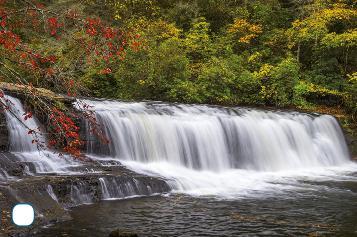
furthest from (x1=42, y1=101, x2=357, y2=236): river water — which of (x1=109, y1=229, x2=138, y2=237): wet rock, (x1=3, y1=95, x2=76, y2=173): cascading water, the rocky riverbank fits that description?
(x1=3, y1=95, x2=76, y2=173): cascading water

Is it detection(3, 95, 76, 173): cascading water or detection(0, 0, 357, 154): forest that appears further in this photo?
detection(0, 0, 357, 154): forest

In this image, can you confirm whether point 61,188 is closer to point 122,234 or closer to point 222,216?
point 122,234

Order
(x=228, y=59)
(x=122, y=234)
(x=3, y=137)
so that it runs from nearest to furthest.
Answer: (x=122, y=234), (x=3, y=137), (x=228, y=59)

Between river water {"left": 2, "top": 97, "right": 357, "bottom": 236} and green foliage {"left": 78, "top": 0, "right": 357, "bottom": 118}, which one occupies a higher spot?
green foliage {"left": 78, "top": 0, "right": 357, "bottom": 118}

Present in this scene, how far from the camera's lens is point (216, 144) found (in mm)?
14383

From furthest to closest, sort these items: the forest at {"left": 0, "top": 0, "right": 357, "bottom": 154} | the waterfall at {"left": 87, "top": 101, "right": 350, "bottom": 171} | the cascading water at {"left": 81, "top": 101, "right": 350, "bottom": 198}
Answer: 1. the forest at {"left": 0, "top": 0, "right": 357, "bottom": 154}
2. the waterfall at {"left": 87, "top": 101, "right": 350, "bottom": 171}
3. the cascading water at {"left": 81, "top": 101, "right": 350, "bottom": 198}

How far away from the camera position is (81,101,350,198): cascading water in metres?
12.3

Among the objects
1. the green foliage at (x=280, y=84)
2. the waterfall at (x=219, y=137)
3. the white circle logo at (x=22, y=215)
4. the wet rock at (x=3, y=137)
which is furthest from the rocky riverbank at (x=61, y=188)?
the green foliage at (x=280, y=84)

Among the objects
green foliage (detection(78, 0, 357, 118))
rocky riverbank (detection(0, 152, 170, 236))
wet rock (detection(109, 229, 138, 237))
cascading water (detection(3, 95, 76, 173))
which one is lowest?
wet rock (detection(109, 229, 138, 237))

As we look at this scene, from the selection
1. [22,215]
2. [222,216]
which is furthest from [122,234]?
[22,215]

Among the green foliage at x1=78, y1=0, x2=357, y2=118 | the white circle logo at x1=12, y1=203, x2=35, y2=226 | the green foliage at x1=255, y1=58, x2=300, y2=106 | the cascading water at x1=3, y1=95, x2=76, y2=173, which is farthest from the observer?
the green foliage at x1=255, y1=58, x2=300, y2=106

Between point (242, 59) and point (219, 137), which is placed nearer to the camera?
point (219, 137)

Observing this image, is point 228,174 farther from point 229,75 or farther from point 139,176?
point 229,75

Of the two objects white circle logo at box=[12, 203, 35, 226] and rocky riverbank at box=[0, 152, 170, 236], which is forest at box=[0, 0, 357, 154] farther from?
white circle logo at box=[12, 203, 35, 226]
